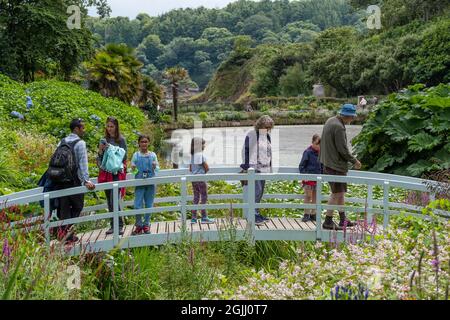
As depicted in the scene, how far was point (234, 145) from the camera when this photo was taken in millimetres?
26516

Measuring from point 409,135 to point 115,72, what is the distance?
18683mm

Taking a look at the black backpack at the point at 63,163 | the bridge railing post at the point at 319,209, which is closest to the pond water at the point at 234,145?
the bridge railing post at the point at 319,209

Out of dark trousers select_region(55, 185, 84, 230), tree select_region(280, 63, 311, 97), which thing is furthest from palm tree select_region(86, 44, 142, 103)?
tree select_region(280, 63, 311, 97)

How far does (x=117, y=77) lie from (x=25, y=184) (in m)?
20.1

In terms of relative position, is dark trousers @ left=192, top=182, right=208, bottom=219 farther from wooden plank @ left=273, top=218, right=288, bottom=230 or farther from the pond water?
the pond water

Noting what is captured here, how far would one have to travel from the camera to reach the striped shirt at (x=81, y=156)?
6.94 meters

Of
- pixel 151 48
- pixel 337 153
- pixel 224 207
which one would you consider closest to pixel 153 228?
pixel 224 207

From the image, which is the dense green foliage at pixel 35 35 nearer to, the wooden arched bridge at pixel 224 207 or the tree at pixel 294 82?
the wooden arched bridge at pixel 224 207

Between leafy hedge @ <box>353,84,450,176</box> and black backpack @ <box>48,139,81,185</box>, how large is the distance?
24.7ft

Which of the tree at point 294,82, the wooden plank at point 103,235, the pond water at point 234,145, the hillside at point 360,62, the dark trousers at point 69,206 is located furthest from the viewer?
the tree at point 294,82

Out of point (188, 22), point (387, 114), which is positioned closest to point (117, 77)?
point (387, 114)

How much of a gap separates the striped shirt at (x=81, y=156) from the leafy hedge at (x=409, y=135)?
7.37 m

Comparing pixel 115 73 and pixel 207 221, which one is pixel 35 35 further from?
pixel 207 221
